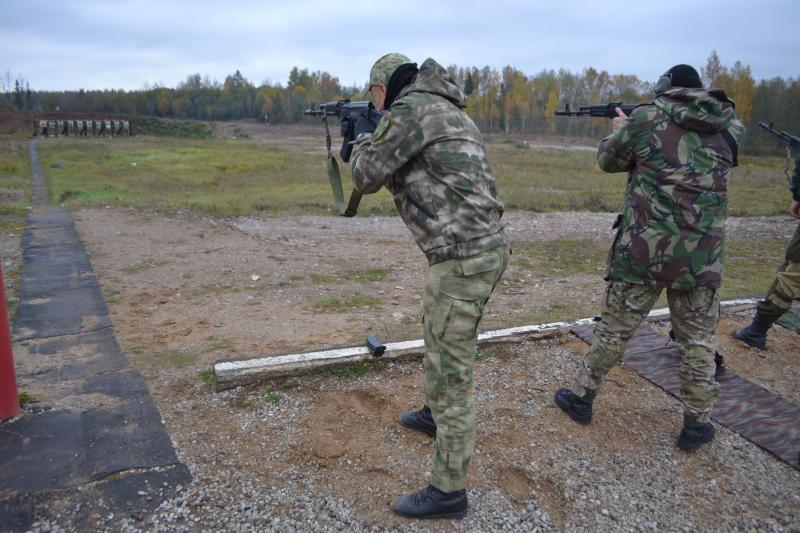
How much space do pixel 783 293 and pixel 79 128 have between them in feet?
163

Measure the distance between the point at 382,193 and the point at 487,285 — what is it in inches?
553

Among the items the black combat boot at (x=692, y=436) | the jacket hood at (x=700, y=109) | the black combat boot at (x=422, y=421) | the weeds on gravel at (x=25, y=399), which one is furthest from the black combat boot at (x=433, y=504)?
the weeds on gravel at (x=25, y=399)

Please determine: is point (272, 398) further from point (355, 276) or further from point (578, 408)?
point (355, 276)

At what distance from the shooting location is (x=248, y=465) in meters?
2.92

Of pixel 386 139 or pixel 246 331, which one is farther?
pixel 246 331

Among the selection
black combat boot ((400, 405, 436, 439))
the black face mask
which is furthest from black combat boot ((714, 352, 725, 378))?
the black face mask

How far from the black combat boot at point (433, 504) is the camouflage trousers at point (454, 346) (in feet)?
0.13

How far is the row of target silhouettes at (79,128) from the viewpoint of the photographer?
41.1 m

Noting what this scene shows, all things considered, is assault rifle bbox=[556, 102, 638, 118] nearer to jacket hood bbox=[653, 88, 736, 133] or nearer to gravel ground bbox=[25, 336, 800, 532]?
jacket hood bbox=[653, 88, 736, 133]

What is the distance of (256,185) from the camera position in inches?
723

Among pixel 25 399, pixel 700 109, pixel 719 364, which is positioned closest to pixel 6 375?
pixel 25 399

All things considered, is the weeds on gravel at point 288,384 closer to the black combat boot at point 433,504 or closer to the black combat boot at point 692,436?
the black combat boot at point 433,504

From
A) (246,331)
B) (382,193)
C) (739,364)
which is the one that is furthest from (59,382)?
(382,193)

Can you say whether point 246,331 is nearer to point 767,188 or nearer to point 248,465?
point 248,465
